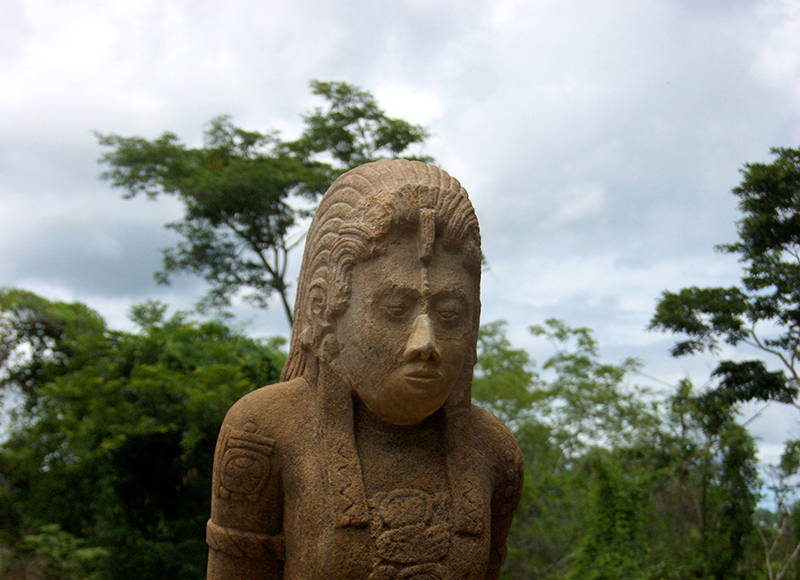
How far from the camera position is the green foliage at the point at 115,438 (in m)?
8.36

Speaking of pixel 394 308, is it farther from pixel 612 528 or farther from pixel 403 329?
pixel 612 528

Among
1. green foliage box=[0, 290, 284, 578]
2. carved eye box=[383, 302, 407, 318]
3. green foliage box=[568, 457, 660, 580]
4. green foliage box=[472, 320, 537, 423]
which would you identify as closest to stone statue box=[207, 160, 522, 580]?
carved eye box=[383, 302, 407, 318]

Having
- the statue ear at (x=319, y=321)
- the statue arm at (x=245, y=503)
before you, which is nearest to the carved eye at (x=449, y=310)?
the statue ear at (x=319, y=321)

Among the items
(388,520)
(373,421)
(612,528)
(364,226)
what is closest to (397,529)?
(388,520)

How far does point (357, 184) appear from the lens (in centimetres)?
344

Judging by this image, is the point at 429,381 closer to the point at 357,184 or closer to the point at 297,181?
the point at 357,184

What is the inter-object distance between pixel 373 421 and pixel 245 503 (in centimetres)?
59

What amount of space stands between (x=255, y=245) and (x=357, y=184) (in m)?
8.44

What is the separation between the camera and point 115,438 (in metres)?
8.34

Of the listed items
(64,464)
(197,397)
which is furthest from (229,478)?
(64,464)

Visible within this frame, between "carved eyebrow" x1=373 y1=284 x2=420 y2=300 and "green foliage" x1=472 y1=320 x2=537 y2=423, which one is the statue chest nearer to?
"carved eyebrow" x1=373 y1=284 x2=420 y2=300

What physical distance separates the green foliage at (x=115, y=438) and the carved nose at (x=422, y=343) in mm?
5459

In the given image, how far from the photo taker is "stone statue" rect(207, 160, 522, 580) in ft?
10.5

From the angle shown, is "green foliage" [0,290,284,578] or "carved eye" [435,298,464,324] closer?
"carved eye" [435,298,464,324]
